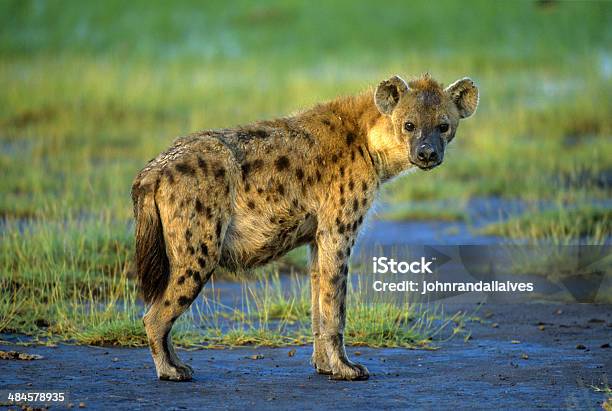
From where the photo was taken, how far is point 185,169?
6543 mm

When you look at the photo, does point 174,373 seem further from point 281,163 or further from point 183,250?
point 281,163

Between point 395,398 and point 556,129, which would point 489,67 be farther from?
point 395,398

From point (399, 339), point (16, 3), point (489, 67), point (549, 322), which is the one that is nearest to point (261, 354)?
point (399, 339)

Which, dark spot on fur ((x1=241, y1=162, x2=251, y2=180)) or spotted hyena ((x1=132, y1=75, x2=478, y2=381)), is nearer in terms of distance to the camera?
spotted hyena ((x1=132, y1=75, x2=478, y2=381))

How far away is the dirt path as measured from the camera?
6211 mm

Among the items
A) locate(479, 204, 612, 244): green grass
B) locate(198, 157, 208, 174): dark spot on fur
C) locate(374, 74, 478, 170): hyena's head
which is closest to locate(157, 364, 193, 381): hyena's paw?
locate(198, 157, 208, 174): dark spot on fur

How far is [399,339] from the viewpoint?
7.71 metres

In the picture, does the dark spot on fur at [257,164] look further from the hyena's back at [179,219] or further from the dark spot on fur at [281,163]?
the hyena's back at [179,219]

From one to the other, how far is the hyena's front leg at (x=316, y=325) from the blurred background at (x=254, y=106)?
1181 millimetres

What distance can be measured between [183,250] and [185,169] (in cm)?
42

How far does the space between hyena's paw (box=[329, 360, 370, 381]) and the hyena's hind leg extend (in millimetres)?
853

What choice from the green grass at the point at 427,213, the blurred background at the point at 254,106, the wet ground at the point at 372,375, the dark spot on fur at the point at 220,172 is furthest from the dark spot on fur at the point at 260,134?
the green grass at the point at 427,213

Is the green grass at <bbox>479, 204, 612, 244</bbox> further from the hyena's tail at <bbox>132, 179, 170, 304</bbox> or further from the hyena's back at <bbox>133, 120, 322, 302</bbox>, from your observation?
the hyena's tail at <bbox>132, 179, 170, 304</bbox>

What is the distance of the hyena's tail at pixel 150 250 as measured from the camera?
21.4 ft
